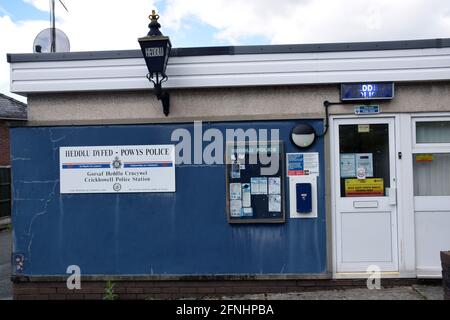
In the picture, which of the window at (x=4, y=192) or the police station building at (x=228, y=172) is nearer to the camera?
the police station building at (x=228, y=172)

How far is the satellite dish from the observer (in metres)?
6.83

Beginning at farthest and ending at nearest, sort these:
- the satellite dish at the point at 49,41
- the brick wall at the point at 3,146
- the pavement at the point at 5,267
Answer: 1. the brick wall at the point at 3,146
2. the satellite dish at the point at 49,41
3. the pavement at the point at 5,267

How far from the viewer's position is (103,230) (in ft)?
17.9

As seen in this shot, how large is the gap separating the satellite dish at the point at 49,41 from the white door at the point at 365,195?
14.7ft

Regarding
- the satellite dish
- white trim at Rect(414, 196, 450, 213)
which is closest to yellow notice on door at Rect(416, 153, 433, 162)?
white trim at Rect(414, 196, 450, 213)

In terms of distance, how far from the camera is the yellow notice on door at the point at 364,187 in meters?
5.41

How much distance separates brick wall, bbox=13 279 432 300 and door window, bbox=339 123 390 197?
1179 mm

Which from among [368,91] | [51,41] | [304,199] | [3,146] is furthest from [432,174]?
[3,146]

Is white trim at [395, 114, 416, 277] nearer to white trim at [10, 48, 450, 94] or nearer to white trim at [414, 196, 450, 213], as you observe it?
white trim at [414, 196, 450, 213]

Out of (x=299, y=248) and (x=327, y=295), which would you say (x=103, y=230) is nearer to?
(x=299, y=248)

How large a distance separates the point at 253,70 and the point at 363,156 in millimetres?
1717

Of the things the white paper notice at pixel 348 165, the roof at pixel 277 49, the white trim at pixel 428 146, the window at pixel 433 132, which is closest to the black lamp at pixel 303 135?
the white paper notice at pixel 348 165

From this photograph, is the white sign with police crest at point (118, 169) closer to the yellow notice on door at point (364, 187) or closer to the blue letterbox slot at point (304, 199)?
the blue letterbox slot at point (304, 199)
